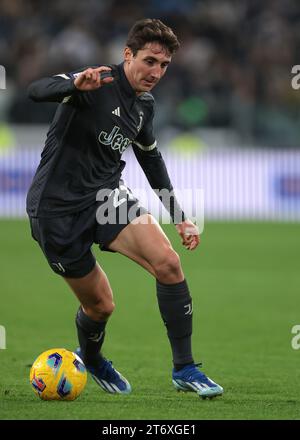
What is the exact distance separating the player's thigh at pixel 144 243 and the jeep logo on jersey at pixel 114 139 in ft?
1.58

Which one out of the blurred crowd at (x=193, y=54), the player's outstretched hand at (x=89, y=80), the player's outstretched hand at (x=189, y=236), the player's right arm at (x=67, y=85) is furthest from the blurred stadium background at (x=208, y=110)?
the player's outstretched hand at (x=89, y=80)

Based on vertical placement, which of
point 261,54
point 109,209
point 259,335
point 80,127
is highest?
point 261,54

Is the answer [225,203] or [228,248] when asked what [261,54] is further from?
[228,248]

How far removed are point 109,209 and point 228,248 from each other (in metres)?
9.61

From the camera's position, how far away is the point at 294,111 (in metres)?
22.4

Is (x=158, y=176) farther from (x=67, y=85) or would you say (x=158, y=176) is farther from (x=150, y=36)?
(x=67, y=85)

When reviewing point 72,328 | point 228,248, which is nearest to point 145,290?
point 72,328

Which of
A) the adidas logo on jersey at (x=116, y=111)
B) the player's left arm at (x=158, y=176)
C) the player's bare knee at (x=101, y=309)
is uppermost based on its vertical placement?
the adidas logo on jersey at (x=116, y=111)

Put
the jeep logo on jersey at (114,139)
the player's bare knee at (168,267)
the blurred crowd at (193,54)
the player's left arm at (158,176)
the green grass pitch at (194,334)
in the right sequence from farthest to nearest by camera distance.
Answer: the blurred crowd at (193,54)
the player's left arm at (158,176)
the jeep logo on jersey at (114,139)
the player's bare knee at (168,267)
the green grass pitch at (194,334)

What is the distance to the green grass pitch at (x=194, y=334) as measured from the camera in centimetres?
602

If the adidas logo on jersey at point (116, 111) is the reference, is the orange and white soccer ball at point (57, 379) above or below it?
below

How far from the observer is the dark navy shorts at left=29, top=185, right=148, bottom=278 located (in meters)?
6.24

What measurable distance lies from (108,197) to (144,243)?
15.7 inches

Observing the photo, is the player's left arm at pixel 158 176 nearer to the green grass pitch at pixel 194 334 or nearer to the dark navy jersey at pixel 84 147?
the dark navy jersey at pixel 84 147
